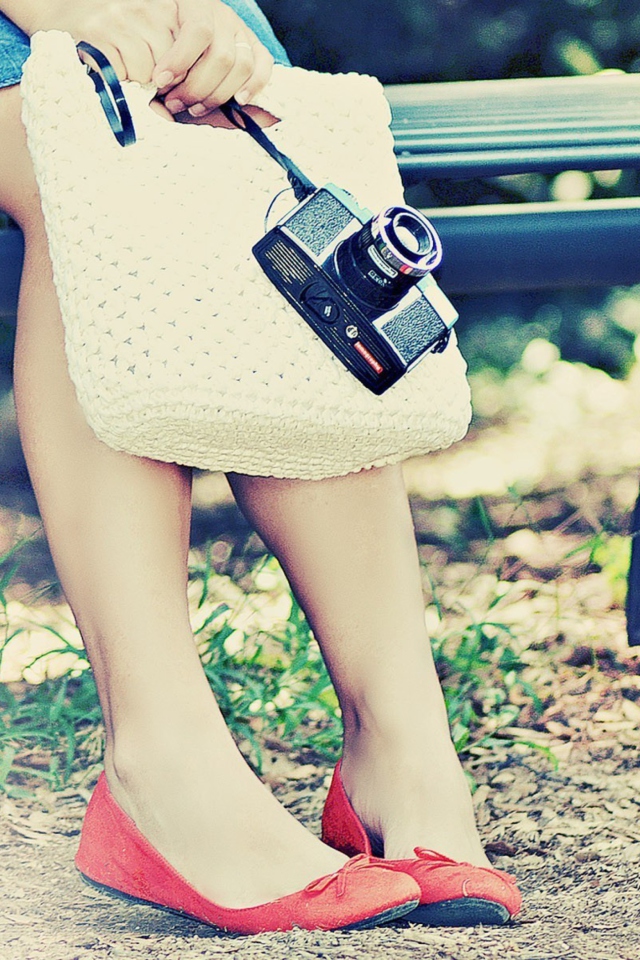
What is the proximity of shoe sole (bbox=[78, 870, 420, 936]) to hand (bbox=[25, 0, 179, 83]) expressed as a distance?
751 mm

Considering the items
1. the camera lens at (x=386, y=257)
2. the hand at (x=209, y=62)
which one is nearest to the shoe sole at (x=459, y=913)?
the camera lens at (x=386, y=257)

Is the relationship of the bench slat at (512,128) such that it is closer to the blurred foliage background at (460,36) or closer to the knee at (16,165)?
the knee at (16,165)

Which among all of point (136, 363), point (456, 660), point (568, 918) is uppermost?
point (136, 363)

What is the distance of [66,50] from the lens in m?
1.06

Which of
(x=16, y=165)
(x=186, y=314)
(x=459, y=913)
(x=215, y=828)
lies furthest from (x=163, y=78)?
(x=459, y=913)

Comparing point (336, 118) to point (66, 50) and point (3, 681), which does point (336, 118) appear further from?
point (3, 681)

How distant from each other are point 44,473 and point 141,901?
1.35 feet

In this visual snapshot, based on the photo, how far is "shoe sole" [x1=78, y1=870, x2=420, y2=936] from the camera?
3.47ft

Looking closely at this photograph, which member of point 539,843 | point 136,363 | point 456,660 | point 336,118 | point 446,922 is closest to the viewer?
point 136,363

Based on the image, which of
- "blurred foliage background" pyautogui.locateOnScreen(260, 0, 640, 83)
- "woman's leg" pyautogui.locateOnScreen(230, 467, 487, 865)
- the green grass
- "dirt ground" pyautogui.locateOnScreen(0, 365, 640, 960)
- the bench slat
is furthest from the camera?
"blurred foliage background" pyautogui.locateOnScreen(260, 0, 640, 83)

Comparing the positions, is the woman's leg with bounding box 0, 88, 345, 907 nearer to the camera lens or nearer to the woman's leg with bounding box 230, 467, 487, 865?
the woman's leg with bounding box 230, 467, 487, 865

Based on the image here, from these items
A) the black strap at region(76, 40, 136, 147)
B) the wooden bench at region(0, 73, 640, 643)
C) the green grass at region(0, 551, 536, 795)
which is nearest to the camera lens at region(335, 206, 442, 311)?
the black strap at region(76, 40, 136, 147)

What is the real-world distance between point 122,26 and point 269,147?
0.56ft

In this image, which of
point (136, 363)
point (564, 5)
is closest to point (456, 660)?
point (136, 363)
